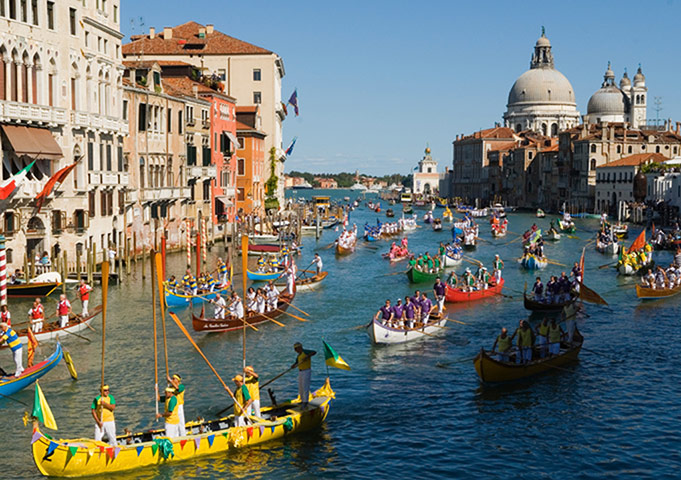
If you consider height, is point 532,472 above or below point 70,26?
below

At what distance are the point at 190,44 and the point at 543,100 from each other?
111 meters

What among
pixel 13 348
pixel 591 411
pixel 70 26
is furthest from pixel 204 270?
pixel 591 411

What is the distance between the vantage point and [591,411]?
2130cm

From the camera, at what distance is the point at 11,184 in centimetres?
3244

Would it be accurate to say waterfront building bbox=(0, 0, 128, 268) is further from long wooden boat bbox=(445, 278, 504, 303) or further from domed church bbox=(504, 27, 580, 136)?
domed church bbox=(504, 27, 580, 136)

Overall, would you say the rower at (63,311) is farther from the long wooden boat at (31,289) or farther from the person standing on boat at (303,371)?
the person standing on boat at (303,371)

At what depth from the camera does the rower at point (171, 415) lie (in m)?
17.4

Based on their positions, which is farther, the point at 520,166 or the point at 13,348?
the point at 520,166

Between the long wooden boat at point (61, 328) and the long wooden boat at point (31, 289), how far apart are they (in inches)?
204

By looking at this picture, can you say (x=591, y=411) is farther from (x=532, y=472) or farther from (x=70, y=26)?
(x=70, y=26)

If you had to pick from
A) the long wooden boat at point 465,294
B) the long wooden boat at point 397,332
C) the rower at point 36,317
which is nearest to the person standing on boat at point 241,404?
the long wooden boat at point 397,332

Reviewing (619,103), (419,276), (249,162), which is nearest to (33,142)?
(419,276)

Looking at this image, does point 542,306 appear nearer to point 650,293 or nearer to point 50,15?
point 650,293

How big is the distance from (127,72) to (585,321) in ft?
101
